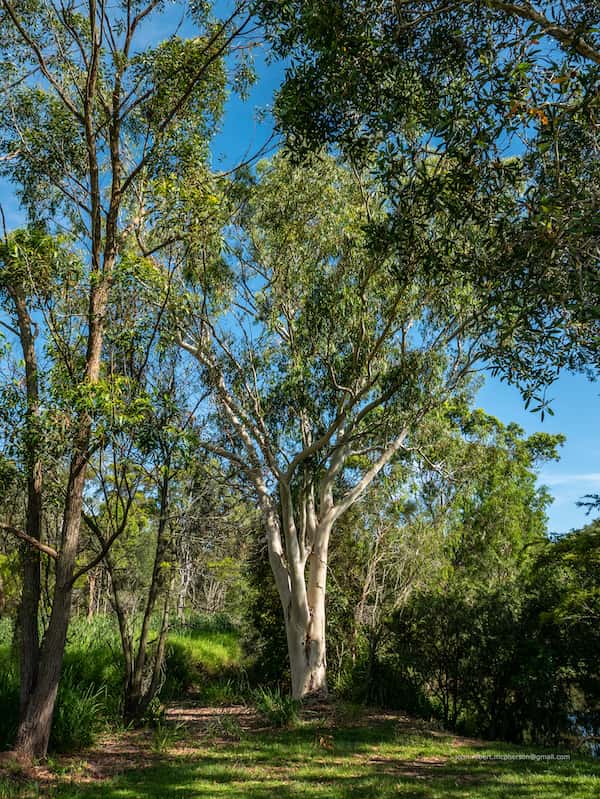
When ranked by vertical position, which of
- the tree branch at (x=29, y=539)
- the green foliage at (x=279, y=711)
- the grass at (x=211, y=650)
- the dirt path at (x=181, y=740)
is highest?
the tree branch at (x=29, y=539)

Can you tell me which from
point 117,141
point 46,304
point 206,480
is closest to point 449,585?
point 206,480

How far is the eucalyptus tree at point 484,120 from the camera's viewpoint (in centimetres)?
455

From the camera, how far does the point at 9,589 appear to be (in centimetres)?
1336

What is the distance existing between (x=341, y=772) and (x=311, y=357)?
668cm

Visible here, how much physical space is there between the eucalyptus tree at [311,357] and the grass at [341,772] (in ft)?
10.0

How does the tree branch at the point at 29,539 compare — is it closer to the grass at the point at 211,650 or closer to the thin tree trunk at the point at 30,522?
the thin tree trunk at the point at 30,522

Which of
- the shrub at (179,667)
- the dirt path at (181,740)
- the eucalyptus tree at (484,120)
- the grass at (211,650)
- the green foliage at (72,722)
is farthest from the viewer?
the grass at (211,650)

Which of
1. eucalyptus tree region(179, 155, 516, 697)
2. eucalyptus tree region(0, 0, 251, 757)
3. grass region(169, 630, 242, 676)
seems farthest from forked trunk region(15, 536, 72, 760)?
grass region(169, 630, 242, 676)

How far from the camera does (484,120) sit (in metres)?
4.93

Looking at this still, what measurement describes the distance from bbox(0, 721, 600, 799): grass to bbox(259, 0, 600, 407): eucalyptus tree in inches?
144

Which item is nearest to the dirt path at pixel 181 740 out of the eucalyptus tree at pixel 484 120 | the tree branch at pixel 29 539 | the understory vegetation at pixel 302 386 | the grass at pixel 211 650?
the understory vegetation at pixel 302 386

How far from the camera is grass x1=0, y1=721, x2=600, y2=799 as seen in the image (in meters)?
5.63

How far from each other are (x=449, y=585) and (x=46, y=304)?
7.85 m

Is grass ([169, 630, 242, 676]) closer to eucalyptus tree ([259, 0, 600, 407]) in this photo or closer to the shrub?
the shrub
